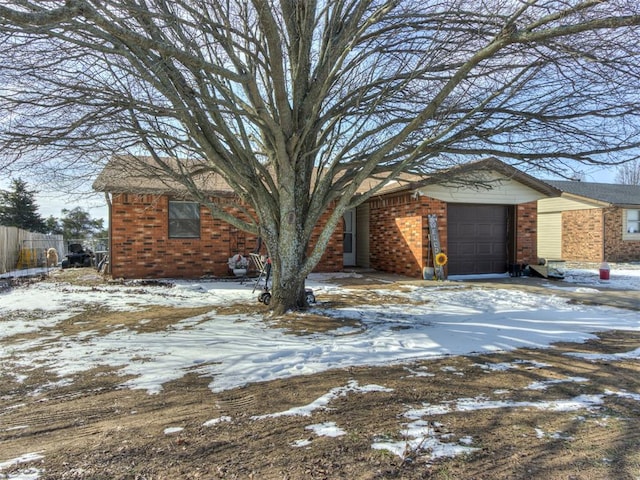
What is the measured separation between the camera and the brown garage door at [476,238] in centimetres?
1262

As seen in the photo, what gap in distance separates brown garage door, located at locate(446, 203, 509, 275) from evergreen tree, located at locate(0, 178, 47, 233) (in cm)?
3248

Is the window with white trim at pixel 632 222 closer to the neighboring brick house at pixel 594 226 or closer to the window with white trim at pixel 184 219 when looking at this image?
the neighboring brick house at pixel 594 226

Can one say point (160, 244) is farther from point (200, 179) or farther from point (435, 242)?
point (435, 242)

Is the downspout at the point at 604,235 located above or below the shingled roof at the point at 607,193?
below

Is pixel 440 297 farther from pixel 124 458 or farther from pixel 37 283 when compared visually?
pixel 37 283

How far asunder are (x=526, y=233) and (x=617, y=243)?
9.08m

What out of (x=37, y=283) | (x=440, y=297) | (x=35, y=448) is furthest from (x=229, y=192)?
(x=35, y=448)

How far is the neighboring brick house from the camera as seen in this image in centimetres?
1828

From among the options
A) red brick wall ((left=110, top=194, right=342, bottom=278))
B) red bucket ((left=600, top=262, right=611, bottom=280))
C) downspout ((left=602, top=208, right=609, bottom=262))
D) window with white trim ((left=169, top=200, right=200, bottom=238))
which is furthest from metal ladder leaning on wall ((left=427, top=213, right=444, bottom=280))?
downspout ((left=602, top=208, right=609, bottom=262))

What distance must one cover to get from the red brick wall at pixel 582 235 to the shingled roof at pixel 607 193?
2.54ft

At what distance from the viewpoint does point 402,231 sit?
13.0 meters

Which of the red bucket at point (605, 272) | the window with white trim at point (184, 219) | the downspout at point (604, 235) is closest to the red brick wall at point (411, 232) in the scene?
the red bucket at point (605, 272)

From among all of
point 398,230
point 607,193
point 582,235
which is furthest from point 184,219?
point 607,193

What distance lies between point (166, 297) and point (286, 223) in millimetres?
4000
